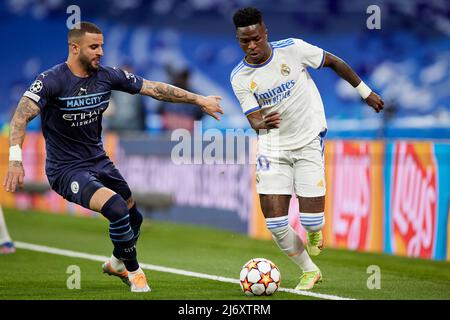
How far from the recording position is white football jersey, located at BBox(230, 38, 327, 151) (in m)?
8.77

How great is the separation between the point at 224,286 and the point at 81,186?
1759 mm

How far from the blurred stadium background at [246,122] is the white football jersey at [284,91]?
3.74 m

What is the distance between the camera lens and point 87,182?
8.56 meters

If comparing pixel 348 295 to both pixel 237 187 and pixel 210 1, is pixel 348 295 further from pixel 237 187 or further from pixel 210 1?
pixel 210 1

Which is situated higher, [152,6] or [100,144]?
[152,6]

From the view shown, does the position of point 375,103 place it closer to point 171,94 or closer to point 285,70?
point 285,70

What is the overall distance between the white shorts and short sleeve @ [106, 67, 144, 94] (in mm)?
1341

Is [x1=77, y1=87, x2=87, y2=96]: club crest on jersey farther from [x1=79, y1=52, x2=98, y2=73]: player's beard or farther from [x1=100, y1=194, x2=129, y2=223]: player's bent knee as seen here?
[x1=100, y1=194, x2=129, y2=223]: player's bent knee

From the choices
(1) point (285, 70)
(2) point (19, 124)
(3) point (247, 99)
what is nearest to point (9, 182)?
(2) point (19, 124)

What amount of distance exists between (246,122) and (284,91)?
13393 millimetres

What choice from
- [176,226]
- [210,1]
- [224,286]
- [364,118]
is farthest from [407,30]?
[224,286]

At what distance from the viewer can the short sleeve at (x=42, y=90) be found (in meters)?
8.36

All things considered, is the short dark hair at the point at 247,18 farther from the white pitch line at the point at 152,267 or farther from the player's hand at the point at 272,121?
the white pitch line at the point at 152,267
